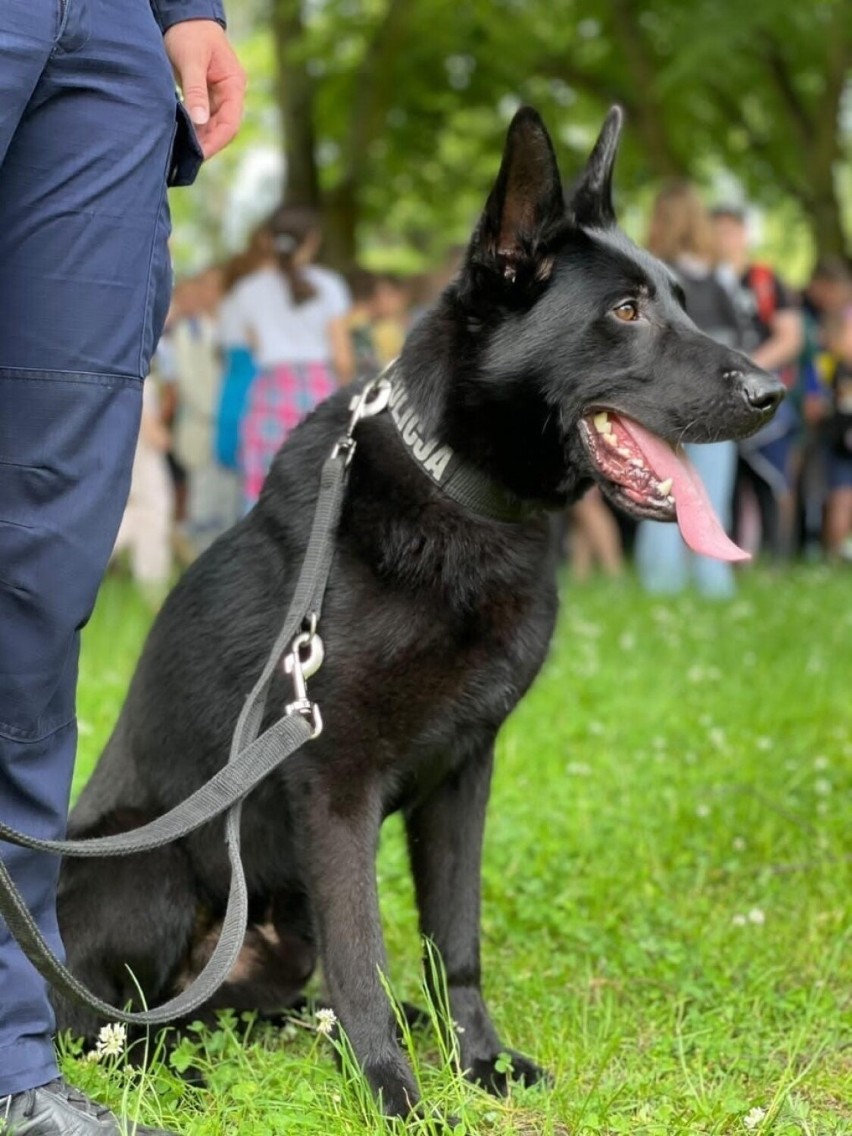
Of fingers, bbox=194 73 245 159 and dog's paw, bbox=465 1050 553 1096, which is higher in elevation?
fingers, bbox=194 73 245 159

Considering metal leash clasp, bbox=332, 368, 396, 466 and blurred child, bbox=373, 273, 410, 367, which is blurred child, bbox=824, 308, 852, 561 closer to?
blurred child, bbox=373, 273, 410, 367

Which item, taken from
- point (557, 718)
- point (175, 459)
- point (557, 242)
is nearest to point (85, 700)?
point (557, 718)

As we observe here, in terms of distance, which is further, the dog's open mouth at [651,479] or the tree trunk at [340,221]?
the tree trunk at [340,221]

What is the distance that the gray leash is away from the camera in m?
2.13

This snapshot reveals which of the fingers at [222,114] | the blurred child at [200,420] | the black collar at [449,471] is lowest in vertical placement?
the blurred child at [200,420]

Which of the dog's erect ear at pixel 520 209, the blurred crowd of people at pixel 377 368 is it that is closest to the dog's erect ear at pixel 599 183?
the dog's erect ear at pixel 520 209

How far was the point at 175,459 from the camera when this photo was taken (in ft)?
38.1

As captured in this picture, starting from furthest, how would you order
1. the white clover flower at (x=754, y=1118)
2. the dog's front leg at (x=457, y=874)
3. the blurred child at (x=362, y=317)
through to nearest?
the blurred child at (x=362, y=317), the dog's front leg at (x=457, y=874), the white clover flower at (x=754, y=1118)

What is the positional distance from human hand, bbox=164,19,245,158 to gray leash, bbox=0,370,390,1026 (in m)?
0.57

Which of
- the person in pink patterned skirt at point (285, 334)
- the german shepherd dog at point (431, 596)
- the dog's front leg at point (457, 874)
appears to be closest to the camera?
the german shepherd dog at point (431, 596)

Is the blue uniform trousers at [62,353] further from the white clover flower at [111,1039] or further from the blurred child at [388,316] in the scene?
the blurred child at [388,316]

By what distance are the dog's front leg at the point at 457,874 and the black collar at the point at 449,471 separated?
0.48 metres

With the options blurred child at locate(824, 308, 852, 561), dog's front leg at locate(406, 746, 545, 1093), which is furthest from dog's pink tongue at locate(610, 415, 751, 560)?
blurred child at locate(824, 308, 852, 561)

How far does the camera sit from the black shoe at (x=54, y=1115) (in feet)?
7.08
